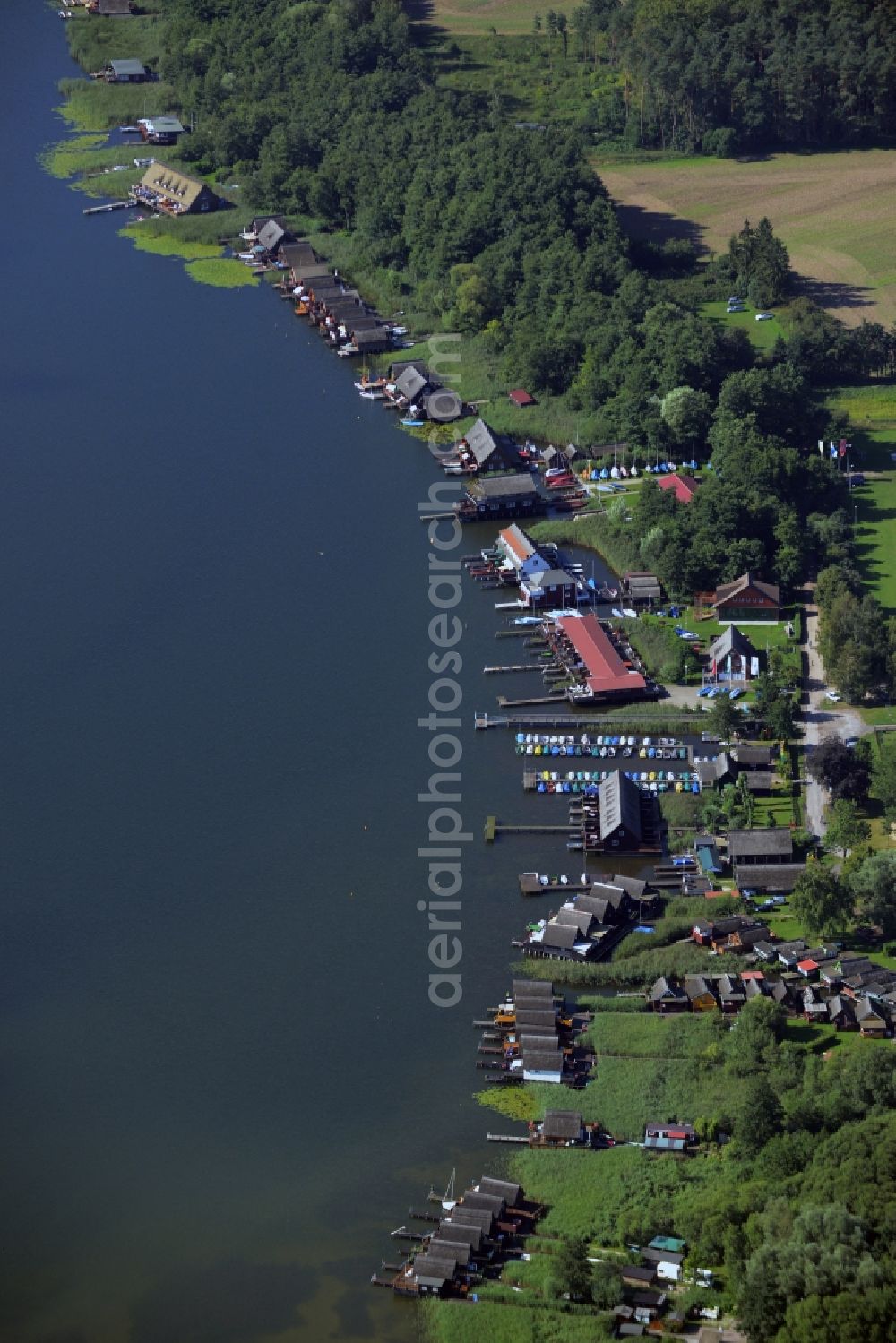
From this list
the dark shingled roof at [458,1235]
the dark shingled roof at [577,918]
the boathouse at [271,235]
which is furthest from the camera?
the boathouse at [271,235]

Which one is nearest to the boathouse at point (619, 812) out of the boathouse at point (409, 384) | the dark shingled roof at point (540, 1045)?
the dark shingled roof at point (540, 1045)

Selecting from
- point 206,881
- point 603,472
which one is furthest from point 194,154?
point 206,881

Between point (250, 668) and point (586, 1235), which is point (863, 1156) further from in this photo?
point (250, 668)

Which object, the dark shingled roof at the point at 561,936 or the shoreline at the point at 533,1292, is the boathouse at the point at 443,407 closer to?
the dark shingled roof at the point at 561,936

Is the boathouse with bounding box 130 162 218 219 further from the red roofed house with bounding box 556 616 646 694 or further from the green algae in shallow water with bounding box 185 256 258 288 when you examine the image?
the red roofed house with bounding box 556 616 646 694

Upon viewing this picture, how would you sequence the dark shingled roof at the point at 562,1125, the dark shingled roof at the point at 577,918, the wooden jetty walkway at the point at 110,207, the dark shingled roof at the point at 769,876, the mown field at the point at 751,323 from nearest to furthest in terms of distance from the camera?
1. the dark shingled roof at the point at 562,1125
2. the dark shingled roof at the point at 577,918
3. the dark shingled roof at the point at 769,876
4. the mown field at the point at 751,323
5. the wooden jetty walkway at the point at 110,207

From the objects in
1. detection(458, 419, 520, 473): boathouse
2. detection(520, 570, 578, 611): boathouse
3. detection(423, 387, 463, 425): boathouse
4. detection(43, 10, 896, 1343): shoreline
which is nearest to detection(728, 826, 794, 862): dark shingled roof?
detection(43, 10, 896, 1343): shoreline

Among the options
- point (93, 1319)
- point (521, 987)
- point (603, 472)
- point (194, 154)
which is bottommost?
point (93, 1319)
